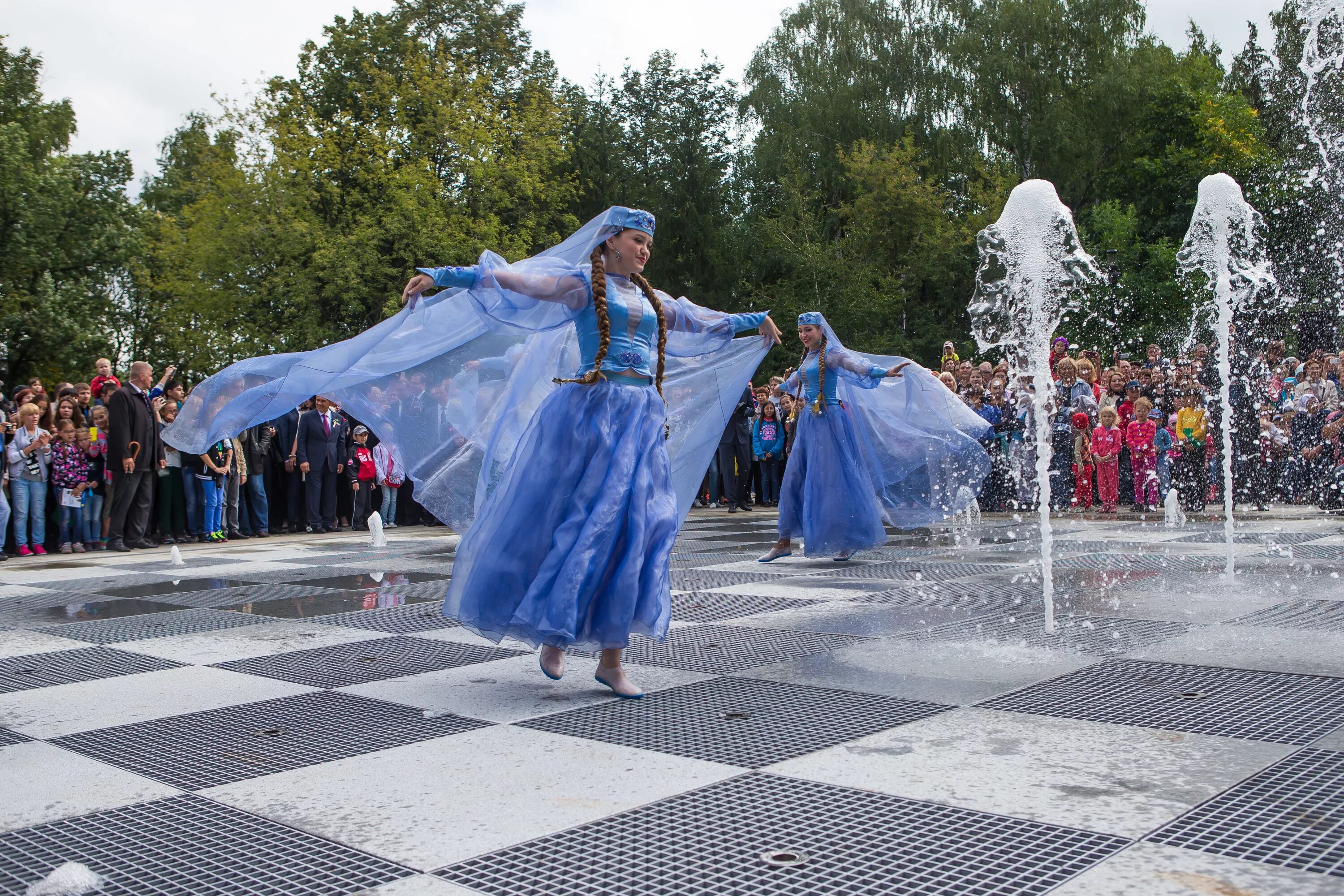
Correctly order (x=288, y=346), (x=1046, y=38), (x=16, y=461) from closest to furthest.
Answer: (x=16, y=461) < (x=288, y=346) < (x=1046, y=38)

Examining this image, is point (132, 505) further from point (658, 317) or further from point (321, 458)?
point (658, 317)

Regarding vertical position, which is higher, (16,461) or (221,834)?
(16,461)

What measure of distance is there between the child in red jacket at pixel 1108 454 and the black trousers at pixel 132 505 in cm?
1212

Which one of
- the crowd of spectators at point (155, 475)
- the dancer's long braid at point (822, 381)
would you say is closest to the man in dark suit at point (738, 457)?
the crowd of spectators at point (155, 475)

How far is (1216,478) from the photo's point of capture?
50.1 ft

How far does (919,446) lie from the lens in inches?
415

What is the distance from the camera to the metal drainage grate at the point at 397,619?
21.2 ft

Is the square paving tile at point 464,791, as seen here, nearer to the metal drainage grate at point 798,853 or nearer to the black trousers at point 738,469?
the metal drainage grate at point 798,853

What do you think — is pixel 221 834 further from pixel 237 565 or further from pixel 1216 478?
pixel 1216 478

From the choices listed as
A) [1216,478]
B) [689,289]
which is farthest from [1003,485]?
[689,289]

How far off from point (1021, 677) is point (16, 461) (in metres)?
12.1

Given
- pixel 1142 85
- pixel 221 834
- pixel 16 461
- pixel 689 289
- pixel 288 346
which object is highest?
pixel 1142 85

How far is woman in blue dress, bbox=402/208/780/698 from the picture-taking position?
4590 mm

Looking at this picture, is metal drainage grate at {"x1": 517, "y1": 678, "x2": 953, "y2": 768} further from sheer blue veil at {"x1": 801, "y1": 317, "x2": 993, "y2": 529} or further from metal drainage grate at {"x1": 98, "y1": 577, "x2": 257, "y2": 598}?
sheer blue veil at {"x1": 801, "y1": 317, "x2": 993, "y2": 529}
